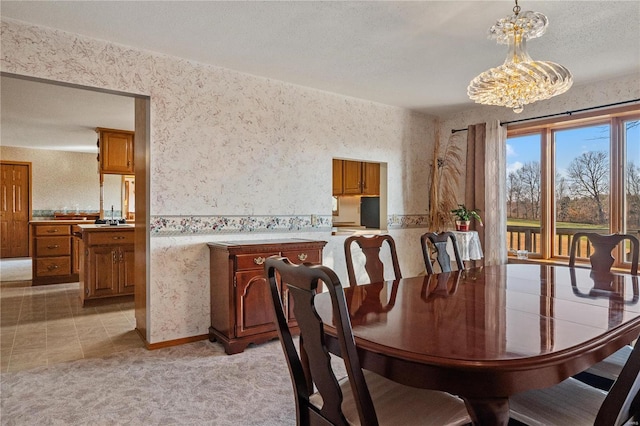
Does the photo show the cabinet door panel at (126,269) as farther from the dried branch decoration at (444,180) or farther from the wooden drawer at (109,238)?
the dried branch decoration at (444,180)

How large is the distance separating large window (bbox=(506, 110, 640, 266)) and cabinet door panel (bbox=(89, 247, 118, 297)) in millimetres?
4718

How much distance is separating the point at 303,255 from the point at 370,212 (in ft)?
7.07

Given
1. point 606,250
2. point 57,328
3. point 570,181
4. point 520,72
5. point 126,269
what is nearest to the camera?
point 520,72

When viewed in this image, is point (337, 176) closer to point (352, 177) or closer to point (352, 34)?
point (352, 177)

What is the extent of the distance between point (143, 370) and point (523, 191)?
4.26 metres

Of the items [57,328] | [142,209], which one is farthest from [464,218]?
[57,328]

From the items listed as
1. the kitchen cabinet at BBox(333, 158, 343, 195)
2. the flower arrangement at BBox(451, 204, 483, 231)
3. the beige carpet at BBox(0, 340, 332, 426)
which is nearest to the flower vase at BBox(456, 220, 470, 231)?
the flower arrangement at BBox(451, 204, 483, 231)

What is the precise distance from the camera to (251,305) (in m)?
3.12

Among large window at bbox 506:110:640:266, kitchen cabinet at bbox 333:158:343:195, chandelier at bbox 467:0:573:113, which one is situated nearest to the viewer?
chandelier at bbox 467:0:573:113

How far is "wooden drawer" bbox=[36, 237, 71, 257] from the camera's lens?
5590 millimetres

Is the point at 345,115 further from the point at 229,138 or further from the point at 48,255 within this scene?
the point at 48,255

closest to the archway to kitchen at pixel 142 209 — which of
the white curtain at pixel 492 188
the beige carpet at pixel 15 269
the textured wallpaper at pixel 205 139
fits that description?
the textured wallpaper at pixel 205 139

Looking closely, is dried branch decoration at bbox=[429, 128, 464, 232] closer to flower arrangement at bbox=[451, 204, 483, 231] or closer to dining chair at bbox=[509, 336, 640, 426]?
flower arrangement at bbox=[451, 204, 483, 231]

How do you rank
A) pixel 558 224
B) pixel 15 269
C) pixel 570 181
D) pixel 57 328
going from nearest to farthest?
pixel 57 328 < pixel 570 181 < pixel 558 224 < pixel 15 269
